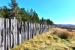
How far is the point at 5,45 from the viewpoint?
22.8ft

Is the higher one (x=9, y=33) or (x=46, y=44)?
(x=9, y=33)

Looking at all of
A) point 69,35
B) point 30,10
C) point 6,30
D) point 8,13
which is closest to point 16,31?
point 6,30

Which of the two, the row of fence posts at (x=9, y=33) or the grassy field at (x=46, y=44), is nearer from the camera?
the row of fence posts at (x=9, y=33)

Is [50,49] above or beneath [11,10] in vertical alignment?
beneath

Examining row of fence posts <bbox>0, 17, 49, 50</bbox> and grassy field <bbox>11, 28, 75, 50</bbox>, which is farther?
grassy field <bbox>11, 28, 75, 50</bbox>

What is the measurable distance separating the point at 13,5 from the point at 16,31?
58713 mm

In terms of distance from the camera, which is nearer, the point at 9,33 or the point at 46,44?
the point at 9,33

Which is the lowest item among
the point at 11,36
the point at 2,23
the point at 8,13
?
the point at 11,36

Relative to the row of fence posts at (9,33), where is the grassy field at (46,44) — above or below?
below

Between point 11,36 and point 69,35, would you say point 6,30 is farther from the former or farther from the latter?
point 69,35

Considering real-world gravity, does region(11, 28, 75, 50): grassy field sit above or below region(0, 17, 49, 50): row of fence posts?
below

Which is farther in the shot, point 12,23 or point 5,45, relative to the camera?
point 12,23

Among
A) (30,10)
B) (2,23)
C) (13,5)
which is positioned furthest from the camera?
(30,10)

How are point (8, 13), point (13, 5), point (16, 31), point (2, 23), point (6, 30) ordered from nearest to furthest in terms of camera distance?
1. point (2, 23)
2. point (6, 30)
3. point (16, 31)
4. point (8, 13)
5. point (13, 5)
